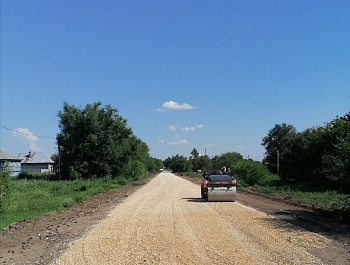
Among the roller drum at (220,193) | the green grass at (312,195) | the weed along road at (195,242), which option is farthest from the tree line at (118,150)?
the weed along road at (195,242)

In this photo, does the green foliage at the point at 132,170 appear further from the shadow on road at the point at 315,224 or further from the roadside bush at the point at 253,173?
the shadow on road at the point at 315,224

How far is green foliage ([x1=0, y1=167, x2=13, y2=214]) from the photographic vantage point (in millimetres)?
16625

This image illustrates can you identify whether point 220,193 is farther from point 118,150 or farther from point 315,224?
point 118,150

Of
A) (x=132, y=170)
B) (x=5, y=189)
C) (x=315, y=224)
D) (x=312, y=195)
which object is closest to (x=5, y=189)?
(x=5, y=189)

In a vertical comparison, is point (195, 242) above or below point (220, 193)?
below

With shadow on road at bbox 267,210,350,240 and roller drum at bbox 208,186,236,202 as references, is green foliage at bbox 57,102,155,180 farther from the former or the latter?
shadow on road at bbox 267,210,350,240

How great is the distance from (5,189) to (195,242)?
11760 millimetres

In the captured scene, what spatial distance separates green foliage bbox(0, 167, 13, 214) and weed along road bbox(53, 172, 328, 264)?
6237 millimetres

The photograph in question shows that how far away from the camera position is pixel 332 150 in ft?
102

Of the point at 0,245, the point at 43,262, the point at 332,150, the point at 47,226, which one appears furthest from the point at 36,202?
the point at 332,150

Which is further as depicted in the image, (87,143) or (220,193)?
(87,143)

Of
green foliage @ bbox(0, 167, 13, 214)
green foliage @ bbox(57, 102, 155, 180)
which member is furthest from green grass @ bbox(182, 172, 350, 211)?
green foliage @ bbox(57, 102, 155, 180)

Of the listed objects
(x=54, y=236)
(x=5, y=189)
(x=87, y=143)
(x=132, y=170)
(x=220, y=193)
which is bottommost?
(x=54, y=236)

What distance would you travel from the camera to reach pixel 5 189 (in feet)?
55.6
